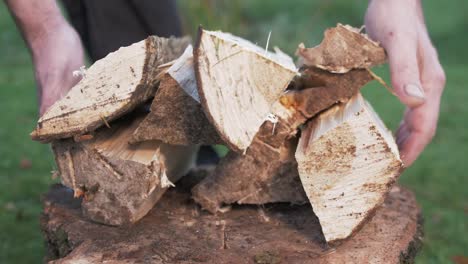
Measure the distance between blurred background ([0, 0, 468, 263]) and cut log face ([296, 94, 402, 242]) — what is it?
1.59 meters

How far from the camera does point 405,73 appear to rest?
1898mm

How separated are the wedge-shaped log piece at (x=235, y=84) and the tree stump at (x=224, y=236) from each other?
34 centimetres

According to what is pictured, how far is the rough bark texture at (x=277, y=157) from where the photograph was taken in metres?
1.95

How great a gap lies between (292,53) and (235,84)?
4.93 metres

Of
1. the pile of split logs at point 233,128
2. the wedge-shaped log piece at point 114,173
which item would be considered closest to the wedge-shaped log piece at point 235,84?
the pile of split logs at point 233,128

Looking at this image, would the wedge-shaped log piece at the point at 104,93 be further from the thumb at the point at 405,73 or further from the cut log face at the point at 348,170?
the thumb at the point at 405,73

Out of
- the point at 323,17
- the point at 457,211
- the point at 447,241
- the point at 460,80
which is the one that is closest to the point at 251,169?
the point at 447,241

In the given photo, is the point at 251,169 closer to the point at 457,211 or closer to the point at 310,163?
the point at 310,163

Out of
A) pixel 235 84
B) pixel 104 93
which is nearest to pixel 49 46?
pixel 104 93

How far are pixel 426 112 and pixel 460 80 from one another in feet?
17.3

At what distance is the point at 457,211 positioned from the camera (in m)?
3.86

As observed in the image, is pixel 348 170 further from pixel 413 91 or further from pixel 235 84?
pixel 235 84

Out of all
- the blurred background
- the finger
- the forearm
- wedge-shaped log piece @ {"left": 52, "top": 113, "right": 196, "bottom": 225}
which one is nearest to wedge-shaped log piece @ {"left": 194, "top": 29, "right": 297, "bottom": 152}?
wedge-shaped log piece @ {"left": 52, "top": 113, "right": 196, "bottom": 225}

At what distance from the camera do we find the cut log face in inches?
70.7
